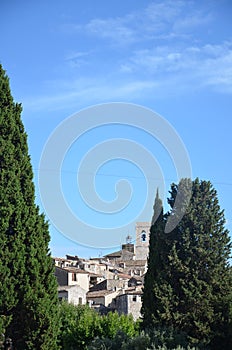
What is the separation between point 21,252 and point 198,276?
602cm

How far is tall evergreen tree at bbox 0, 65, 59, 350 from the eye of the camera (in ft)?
49.6

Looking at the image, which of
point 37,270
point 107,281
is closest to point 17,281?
point 37,270

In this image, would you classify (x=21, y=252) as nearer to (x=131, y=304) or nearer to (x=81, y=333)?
(x=81, y=333)

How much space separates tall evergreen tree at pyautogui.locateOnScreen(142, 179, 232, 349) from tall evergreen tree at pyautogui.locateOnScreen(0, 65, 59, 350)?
13.4 ft

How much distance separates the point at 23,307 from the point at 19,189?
322 cm

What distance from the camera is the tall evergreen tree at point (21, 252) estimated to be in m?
15.1

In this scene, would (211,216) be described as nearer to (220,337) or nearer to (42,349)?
(220,337)

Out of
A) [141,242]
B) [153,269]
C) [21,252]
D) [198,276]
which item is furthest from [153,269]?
[141,242]

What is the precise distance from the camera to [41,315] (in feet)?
49.6

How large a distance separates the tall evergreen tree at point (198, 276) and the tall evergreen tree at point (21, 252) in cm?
408

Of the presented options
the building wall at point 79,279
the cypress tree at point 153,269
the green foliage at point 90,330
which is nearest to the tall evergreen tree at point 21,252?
the cypress tree at point 153,269

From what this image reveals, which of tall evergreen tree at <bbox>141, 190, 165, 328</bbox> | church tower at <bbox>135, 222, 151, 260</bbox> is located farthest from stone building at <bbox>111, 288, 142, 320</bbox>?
church tower at <bbox>135, 222, 151, 260</bbox>

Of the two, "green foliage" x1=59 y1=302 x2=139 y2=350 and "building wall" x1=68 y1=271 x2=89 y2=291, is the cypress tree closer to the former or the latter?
"green foliage" x1=59 y1=302 x2=139 y2=350

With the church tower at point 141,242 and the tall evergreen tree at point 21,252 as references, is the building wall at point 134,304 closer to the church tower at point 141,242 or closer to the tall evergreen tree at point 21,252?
the tall evergreen tree at point 21,252
